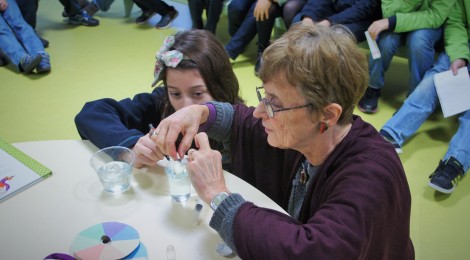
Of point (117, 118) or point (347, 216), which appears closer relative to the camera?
point (347, 216)

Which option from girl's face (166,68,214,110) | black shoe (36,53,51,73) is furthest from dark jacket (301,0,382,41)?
black shoe (36,53,51,73)

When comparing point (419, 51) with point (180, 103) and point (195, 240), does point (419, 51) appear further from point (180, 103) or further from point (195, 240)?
point (195, 240)

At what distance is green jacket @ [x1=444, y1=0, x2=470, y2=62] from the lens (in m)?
2.65

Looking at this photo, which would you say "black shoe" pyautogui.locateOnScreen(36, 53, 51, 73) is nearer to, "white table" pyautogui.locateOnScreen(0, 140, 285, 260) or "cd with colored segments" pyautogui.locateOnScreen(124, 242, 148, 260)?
"white table" pyautogui.locateOnScreen(0, 140, 285, 260)

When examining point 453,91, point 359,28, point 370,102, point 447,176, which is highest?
point 359,28

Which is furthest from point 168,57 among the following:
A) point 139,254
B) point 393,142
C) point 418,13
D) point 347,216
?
point 418,13

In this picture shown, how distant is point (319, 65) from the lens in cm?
97

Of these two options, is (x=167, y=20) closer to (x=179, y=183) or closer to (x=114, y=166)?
(x=114, y=166)

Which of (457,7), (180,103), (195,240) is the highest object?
Answer: (195,240)

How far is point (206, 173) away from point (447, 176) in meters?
1.73

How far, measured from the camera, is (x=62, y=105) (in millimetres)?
3023

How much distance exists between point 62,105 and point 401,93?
269 cm

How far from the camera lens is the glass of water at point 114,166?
1.10m

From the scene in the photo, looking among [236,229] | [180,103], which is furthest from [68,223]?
[180,103]
